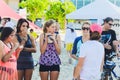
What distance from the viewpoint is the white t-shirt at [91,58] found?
547cm

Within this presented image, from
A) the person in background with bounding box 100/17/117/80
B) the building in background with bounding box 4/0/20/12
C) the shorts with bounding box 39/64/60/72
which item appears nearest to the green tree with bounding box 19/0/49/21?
the building in background with bounding box 4/0/20/12

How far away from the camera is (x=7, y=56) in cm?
585

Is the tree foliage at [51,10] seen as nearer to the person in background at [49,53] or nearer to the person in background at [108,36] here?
the person in background at [108,36]

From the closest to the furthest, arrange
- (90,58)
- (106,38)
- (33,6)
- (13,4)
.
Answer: (90,58) → (106,38) → (33,6) → (13,4)

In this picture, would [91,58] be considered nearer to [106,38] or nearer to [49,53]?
[49,53]

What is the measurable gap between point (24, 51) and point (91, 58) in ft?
6.33

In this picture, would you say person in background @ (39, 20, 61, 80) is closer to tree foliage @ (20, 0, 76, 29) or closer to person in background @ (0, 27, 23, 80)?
person in background @ (0, 27, 23, 80)

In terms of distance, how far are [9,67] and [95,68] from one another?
1.32 meters

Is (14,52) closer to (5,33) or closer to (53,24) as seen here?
(5,33)

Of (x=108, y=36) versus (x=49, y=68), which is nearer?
(x=49, y=68)

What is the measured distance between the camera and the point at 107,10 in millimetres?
14328

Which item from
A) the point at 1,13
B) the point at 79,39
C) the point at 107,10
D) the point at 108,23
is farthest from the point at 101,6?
the point at 79,39

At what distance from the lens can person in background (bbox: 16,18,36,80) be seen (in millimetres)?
7074

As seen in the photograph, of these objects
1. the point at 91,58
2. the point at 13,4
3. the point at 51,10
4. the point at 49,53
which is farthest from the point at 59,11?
the point at 91,58
